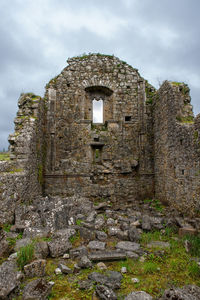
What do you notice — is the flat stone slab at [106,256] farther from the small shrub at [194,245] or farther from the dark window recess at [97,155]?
the dark window recess at [97,155]

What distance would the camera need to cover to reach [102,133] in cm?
971

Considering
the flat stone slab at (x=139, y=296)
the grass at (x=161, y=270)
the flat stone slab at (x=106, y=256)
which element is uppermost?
the flat stone slab at (x=139, y=296)

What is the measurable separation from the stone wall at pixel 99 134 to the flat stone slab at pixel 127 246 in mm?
4552

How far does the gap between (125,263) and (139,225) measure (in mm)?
2154

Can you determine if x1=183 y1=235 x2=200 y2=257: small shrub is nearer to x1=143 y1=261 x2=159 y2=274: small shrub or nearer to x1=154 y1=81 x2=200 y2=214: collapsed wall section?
x1=143 y1=261 x2=159 y2=274: small shrub

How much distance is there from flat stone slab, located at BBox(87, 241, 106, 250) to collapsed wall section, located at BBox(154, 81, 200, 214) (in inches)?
121

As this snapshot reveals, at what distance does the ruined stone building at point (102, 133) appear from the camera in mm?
8492

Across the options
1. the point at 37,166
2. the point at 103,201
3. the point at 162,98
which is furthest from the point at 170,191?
the point at 37,166

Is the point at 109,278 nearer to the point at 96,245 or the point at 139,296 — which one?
the point at 139,296

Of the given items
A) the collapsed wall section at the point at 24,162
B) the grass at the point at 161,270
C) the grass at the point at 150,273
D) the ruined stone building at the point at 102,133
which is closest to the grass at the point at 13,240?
the collapsed wall section at the point at 24,162

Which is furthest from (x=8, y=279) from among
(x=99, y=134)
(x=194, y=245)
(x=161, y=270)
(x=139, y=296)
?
(x=99, y=134)

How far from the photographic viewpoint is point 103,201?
9.23 metres

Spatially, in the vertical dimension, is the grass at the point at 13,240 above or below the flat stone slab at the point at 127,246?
above

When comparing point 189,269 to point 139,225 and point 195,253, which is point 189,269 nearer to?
point 195,253
